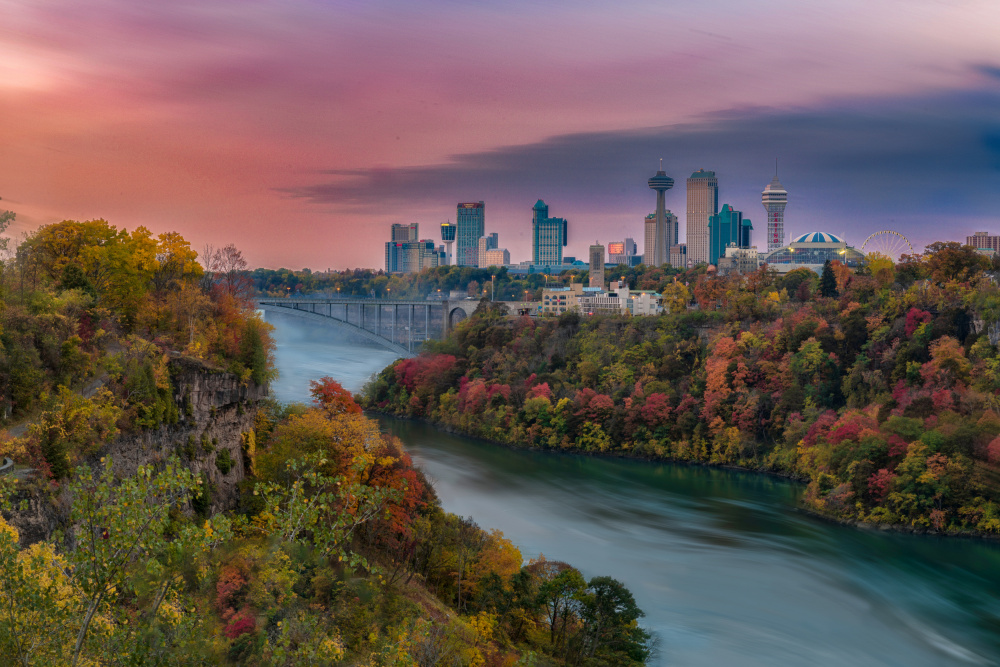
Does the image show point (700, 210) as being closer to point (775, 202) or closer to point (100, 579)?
point (775, 202)

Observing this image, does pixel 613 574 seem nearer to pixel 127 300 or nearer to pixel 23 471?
pixel 127 300

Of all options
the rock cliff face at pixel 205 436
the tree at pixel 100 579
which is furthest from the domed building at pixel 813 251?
the tree at pixel 100 579

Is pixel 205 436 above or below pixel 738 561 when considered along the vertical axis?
above

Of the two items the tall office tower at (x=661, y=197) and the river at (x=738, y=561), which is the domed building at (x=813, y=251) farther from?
the river at (x=738, y=561)

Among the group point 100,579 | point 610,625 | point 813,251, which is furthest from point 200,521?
point 813,251

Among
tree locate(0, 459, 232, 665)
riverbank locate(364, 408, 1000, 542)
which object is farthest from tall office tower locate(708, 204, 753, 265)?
tree locate(0, 459, 232, 665)
